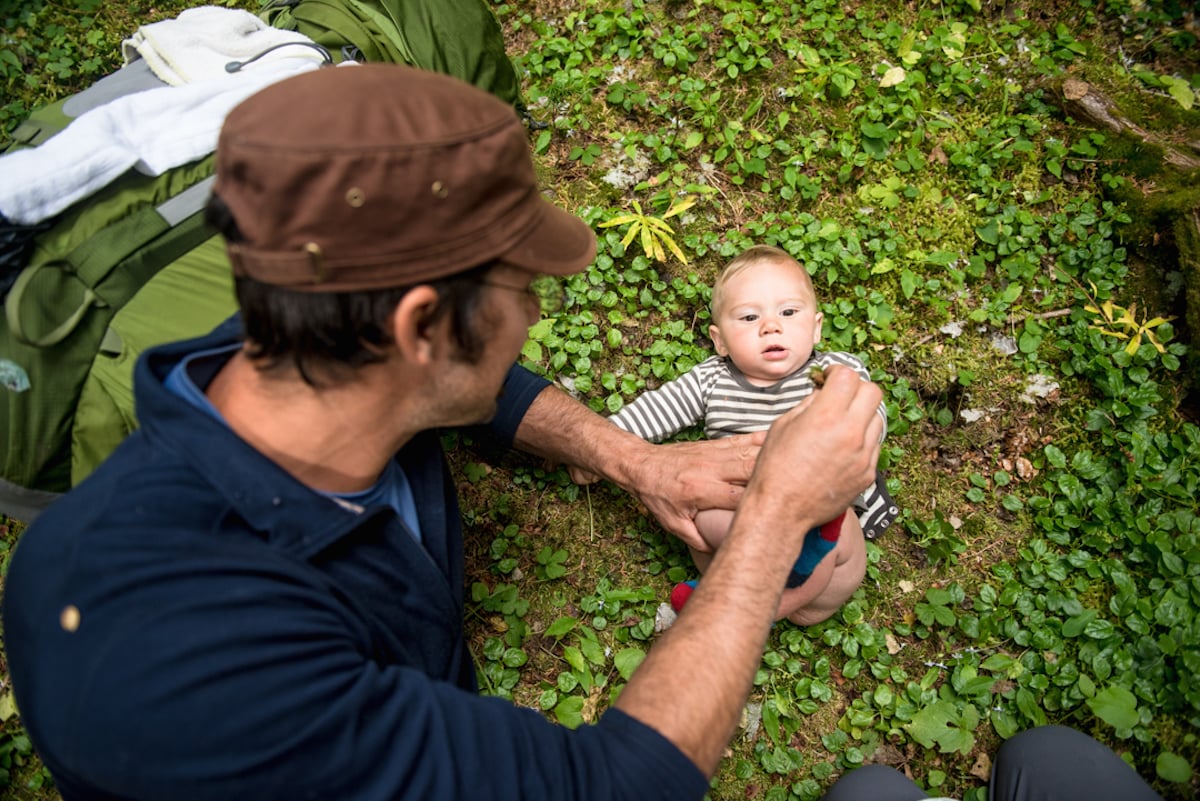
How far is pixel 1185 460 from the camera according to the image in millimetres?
3299

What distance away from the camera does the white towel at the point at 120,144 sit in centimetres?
237

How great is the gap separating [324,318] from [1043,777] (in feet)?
9.58

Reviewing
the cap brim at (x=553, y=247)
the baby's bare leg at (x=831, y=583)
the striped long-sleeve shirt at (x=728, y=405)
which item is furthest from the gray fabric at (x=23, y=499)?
Result: the baby's bare leg at (x=831, y=583)

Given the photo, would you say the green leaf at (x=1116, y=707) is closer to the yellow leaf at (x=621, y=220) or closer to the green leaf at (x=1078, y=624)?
the green leaf at (x=1078, y=624)

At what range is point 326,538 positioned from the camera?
1.93 m

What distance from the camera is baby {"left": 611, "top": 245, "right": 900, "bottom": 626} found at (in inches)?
124

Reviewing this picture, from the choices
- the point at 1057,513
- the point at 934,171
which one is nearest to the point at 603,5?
the point at 934,171

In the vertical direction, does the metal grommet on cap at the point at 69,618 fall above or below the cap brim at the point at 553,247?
below

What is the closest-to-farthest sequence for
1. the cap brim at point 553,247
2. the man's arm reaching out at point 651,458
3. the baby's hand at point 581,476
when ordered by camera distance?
the cap brim at point 553,247 < the man's arm reaching out at point 651,458 < the baby's hand at point 581,476

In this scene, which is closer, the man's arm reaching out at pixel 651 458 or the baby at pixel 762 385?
the man's arm reaching out at pixel 651 458

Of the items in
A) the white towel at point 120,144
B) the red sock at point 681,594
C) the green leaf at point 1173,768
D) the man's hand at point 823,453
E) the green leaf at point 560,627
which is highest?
the white towel at point 120,144

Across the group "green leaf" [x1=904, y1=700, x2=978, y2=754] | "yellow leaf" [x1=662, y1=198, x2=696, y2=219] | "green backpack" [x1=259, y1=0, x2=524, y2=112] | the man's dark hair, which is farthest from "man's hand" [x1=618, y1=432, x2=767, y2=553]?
"green backpack" [x1=259, y1=0, x2=524, y2=112]

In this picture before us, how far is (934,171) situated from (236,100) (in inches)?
139

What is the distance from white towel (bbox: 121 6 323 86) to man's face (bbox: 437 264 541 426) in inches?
73.9
